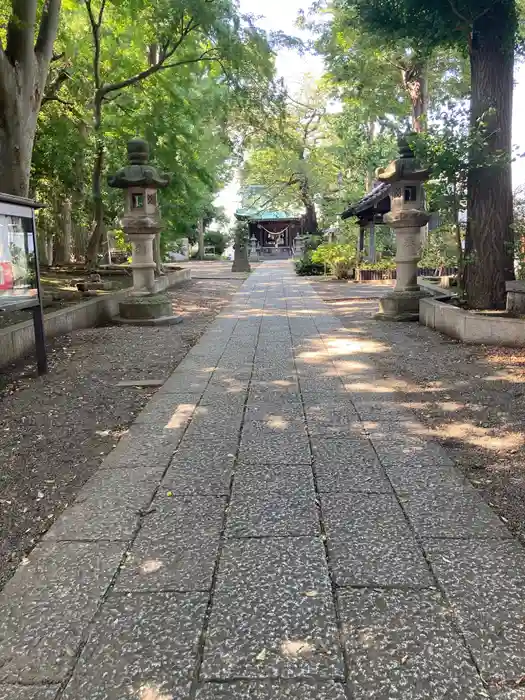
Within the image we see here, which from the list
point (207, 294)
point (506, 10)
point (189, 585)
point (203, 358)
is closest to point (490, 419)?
point (189, 585)

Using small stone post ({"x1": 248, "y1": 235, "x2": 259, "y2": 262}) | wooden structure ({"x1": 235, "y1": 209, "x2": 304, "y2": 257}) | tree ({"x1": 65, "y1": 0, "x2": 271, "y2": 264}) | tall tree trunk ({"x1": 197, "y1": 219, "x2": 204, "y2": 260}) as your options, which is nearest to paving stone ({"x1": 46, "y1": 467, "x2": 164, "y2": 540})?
tree ({"x1": 65, "y1": 0, "x2": 271, "y2": 264})

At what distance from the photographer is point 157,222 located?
374 inches

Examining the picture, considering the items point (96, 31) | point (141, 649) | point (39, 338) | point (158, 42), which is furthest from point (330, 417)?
point (158, 42)

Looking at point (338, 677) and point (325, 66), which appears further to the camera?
point (325, 66)

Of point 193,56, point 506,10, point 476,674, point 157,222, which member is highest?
point 193,56

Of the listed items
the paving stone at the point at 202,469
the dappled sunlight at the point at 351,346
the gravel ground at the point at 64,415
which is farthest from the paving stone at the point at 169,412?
the dappled sunlight at the point at 351,346

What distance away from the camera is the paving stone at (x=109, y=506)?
2.61 m

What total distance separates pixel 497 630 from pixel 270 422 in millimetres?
2416

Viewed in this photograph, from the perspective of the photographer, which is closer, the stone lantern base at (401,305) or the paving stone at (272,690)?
the paving stone at (272,690)

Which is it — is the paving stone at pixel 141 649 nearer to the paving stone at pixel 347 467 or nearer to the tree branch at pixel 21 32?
the paving stone at pixel 347 467

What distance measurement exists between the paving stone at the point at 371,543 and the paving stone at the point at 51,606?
3.09 ft

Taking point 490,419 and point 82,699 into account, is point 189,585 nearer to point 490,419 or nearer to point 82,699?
point 82,699

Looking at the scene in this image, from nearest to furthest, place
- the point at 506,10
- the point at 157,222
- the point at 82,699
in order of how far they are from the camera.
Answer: the point at 82,699, the point at 506,10, the point at 157,222

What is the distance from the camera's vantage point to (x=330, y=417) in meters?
4.26
